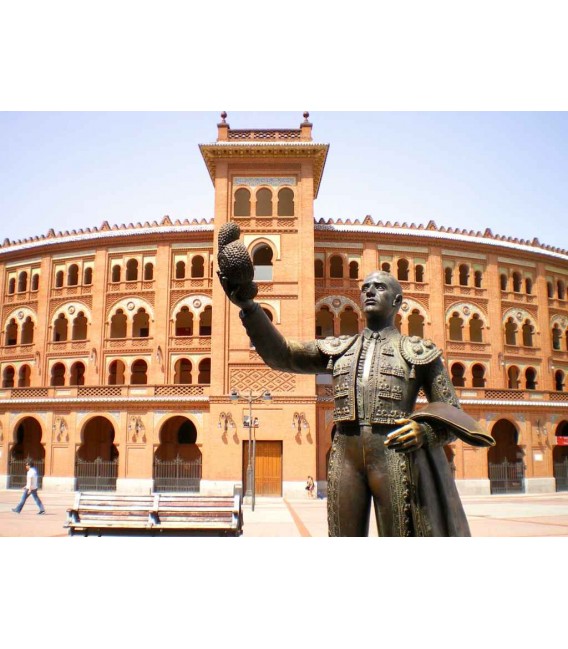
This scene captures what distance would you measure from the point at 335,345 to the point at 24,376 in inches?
1199

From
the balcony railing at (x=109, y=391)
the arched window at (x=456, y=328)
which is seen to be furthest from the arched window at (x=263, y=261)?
the arched window at (x=456, y=328)

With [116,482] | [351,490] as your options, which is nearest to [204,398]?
[116,482]

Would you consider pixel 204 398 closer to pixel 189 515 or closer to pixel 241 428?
pixel 241 428

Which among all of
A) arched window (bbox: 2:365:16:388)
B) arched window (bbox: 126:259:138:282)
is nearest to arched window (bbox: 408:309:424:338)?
arched window (bbox: 126:259:138:282)

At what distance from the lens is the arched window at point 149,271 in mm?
29234

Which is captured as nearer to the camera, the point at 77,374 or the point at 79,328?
the point at 79,328

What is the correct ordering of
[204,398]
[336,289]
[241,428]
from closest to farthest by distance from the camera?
1. [241,428]
2. [204,398]
3. [336,289]

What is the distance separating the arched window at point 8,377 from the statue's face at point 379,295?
30141mm

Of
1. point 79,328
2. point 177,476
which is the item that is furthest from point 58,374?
point 177,476

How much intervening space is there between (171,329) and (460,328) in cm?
1419

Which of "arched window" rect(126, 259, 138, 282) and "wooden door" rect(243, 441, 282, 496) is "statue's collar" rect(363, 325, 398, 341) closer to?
"wooden door" rect(243, 441, 282, 496)

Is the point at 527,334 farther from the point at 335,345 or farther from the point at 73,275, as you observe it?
the point at 335,345

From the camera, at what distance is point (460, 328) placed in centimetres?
3009

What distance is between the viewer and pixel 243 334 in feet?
83.2
